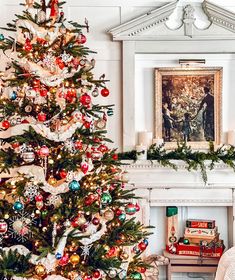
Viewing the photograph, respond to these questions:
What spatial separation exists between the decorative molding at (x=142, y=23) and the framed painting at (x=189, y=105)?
0.41 metres

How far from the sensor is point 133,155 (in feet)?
14.2

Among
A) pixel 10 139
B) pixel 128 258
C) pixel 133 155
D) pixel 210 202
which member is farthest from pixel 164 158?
pixel 10 139

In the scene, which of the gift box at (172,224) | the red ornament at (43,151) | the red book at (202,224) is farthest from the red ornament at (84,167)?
the red book at (202,224)

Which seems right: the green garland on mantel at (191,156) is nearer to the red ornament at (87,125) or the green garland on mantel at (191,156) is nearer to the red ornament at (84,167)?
the red ornament at (87,125)

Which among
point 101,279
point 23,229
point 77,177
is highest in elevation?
point 77,177

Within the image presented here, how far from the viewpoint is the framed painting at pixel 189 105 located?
4.46 meters

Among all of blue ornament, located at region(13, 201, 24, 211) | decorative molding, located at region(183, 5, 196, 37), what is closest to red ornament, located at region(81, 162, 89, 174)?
blue ornament, located at region(13, 201, 24, 211)

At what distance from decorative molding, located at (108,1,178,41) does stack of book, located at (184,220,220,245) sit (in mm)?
1819

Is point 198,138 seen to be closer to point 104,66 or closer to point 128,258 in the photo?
point 104,66

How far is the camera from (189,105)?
4488mm

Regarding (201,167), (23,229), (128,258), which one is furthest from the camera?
(201,167)

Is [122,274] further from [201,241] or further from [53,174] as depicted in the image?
[201,241]

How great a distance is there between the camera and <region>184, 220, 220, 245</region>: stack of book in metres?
4.44

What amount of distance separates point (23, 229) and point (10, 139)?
21.2 inches
